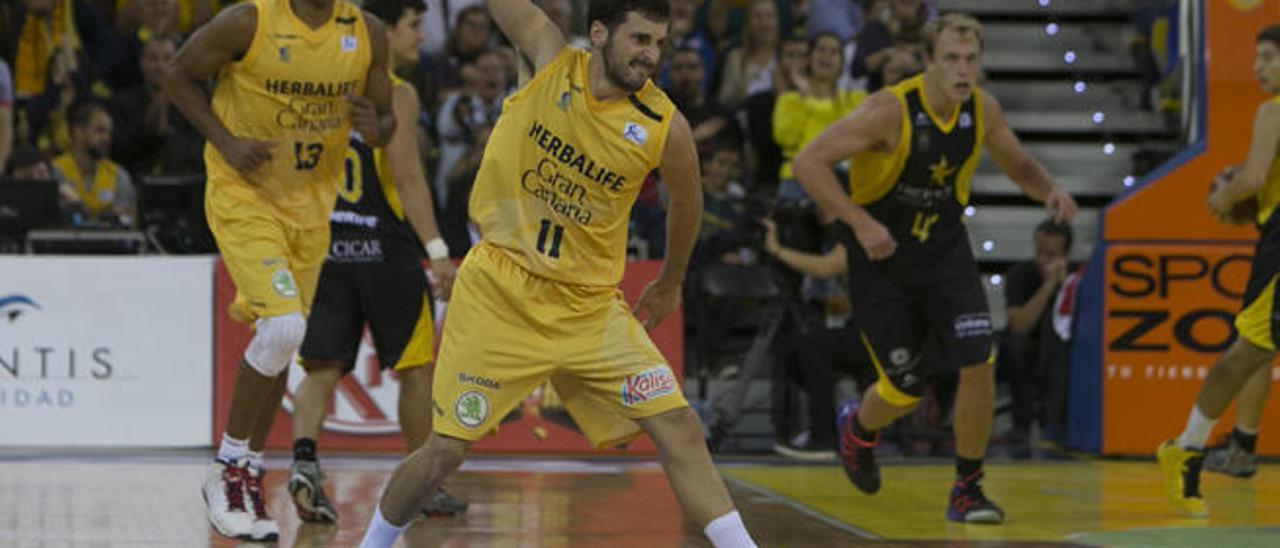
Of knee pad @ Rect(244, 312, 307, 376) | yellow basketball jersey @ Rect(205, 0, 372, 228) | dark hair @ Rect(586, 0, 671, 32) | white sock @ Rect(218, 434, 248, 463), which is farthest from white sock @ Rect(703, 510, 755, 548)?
yellow basketball jersey @ Rect(205, 0, 372, 228)

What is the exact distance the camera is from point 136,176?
15.9 meters

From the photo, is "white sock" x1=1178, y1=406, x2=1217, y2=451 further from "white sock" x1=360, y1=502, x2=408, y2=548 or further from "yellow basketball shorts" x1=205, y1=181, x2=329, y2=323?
"white sock" x1=360, y1=502, x2=408, y2=548

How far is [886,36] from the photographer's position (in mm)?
17062

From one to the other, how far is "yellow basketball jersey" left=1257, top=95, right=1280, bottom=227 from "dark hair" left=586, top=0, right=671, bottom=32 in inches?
206

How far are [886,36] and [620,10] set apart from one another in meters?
10.4

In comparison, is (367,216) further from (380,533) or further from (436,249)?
(380,533)

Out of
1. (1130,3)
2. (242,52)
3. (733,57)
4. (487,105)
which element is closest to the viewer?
(242,52)

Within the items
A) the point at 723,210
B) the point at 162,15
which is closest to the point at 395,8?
the point at 723,210

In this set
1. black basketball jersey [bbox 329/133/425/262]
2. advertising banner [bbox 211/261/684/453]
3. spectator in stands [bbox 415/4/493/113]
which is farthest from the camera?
spectator in stands [bbox 415/4/493/113]

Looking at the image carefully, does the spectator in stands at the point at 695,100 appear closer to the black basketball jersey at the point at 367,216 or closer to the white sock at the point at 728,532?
the black basketball jersey at the point at 367,216

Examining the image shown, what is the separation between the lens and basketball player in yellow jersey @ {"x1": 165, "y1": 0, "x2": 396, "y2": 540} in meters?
8.74

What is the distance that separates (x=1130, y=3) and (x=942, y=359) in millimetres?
9410

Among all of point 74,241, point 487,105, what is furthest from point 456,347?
point 487,105

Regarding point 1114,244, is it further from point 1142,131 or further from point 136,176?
point 136,176
